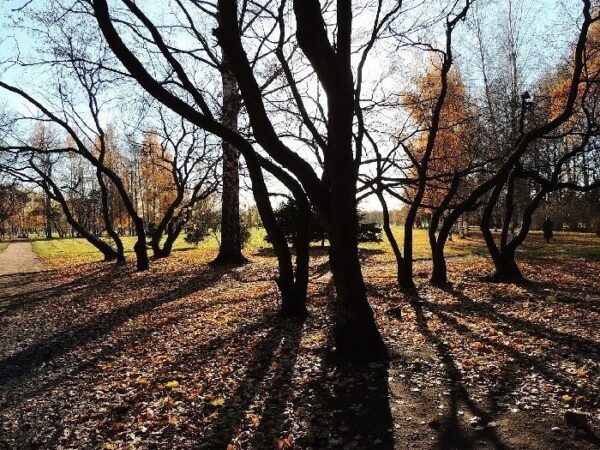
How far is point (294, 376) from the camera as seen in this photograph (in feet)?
18.9

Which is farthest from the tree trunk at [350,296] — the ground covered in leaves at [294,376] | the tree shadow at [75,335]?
the tree shadow at [75,335]

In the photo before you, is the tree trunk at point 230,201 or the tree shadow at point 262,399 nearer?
the tree shadow at point 262,399

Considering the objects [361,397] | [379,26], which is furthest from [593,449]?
[379,26]

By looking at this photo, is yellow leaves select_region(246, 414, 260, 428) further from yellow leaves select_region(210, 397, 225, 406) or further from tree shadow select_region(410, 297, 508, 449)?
tree shadow select_region(410, 297, 508, 449)

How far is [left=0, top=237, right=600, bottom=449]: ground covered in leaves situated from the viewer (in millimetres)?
4305

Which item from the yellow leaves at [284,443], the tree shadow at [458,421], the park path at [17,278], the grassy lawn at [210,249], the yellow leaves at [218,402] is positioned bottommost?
the yellow leaves at [284,443]

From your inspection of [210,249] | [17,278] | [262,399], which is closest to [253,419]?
[262,399]

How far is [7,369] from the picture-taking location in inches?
259

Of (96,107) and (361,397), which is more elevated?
(96,107)

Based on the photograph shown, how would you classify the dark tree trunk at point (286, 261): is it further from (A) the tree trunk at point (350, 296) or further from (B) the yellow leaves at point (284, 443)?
(B) the yellow leaves at point (284, 443)

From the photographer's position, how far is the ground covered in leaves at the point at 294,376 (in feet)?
14.1

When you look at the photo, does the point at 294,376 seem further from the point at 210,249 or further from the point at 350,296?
the point at 210,249

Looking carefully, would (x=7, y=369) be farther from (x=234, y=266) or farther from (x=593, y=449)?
(x=234, y=266)

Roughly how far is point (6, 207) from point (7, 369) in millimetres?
52831
